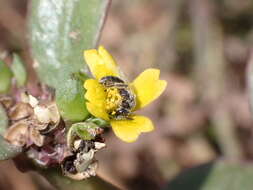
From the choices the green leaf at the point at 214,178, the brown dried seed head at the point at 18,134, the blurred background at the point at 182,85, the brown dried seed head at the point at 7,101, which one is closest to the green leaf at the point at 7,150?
the brown dried seed head at the point at 18,134

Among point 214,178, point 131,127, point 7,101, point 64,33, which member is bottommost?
point 214,178

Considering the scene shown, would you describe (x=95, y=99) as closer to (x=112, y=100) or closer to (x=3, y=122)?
(x=112, y=100)

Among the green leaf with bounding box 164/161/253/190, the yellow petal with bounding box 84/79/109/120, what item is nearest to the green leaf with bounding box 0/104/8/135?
the yellow petal with bounding box 84/79/109/120

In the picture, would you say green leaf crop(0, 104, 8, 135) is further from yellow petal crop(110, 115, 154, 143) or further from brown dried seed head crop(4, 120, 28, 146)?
yellow petal crop(110, 115, 154, 143)

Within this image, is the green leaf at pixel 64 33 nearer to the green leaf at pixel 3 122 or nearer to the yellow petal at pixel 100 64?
the yellow petal at pixel 100 64

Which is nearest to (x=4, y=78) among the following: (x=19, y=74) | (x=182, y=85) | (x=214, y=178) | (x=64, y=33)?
(x=19, y=74)

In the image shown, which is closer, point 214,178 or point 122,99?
point 122,99
